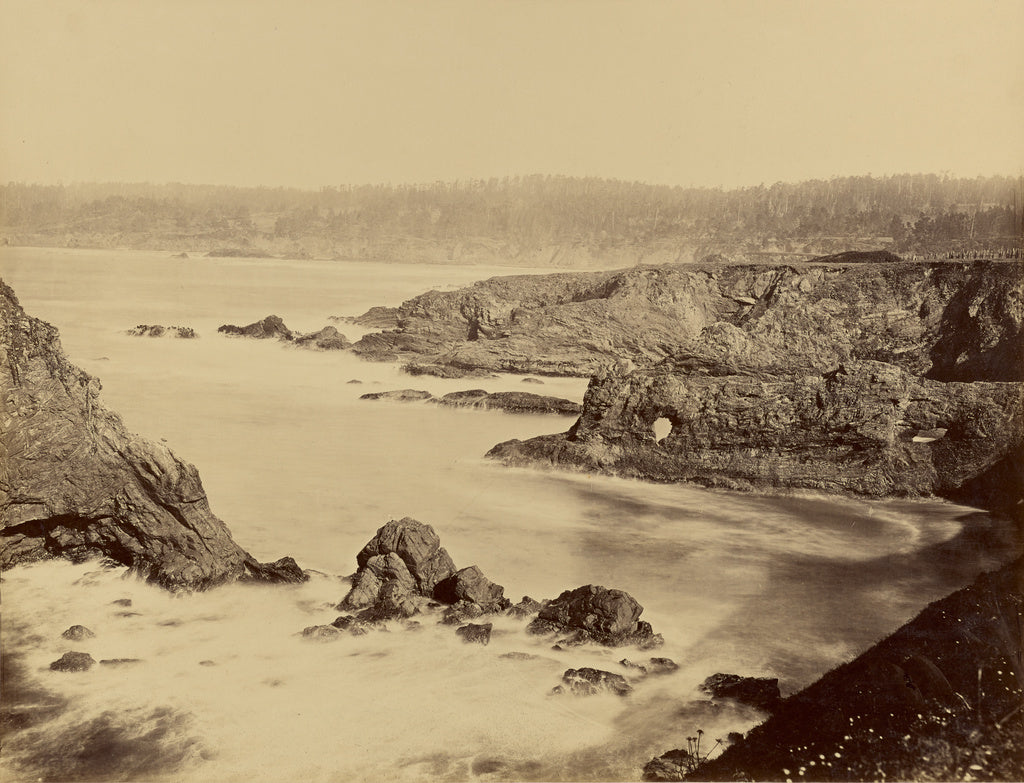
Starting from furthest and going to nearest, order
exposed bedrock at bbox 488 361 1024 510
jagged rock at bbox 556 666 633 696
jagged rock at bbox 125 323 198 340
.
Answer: jagged rock at bbox 125 323 198 340, exposed bedrock at bbox 488 361 1024 510, jagged rock at bbox 556 666 633 696

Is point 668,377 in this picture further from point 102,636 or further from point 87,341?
point 87,341

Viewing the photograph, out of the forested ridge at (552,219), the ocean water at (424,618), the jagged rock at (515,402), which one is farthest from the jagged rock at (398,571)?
the forested ridge at (552,219)

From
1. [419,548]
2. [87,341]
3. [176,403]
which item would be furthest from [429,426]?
[87,341]

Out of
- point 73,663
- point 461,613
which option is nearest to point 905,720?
point 461,613

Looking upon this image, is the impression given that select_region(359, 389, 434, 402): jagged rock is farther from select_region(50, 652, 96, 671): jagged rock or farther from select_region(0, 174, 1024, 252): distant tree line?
select_region(0, 174, 1024, 252): distant tree line

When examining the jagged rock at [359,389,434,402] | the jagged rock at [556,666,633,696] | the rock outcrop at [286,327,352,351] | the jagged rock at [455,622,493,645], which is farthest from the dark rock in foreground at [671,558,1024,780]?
the rock outcrop at [286,327,352,351]

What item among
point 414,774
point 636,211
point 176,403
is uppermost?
point 636,211

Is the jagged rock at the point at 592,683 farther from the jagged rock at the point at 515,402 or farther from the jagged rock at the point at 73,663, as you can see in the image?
the jagged rock at the point at 515,402
